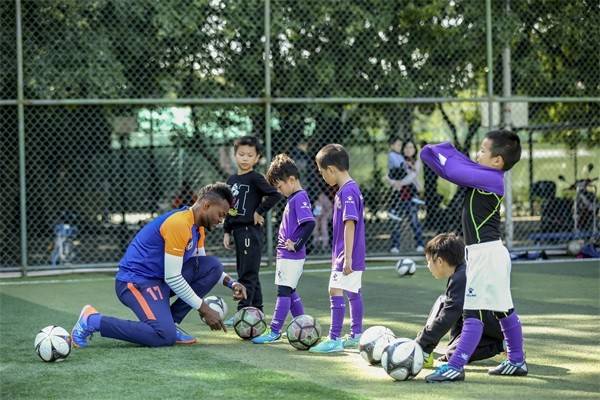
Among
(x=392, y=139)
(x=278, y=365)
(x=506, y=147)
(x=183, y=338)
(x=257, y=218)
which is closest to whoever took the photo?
(x=506, y=147)

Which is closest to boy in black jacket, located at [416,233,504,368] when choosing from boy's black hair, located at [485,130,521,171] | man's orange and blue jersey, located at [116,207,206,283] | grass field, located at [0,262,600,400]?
grass field, located at [0,262,600,400]

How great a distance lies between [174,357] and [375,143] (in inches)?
360

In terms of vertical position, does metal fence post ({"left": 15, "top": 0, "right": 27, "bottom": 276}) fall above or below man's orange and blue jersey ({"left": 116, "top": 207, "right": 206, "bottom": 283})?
above

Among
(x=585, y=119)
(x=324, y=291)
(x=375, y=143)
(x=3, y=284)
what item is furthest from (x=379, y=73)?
(x=3, y=284)

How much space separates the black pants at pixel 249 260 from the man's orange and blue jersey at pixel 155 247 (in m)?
1.06

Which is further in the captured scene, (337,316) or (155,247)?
(155,247)

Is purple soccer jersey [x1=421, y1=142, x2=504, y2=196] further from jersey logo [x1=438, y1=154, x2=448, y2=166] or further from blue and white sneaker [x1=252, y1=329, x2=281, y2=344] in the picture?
blue and white sneaker [x1=252, y1=329, x2=281, y2=344]

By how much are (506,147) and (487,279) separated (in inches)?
33.0

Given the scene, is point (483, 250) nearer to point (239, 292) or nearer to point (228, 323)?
point (239, 292)

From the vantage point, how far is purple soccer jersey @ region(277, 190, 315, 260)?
299 inches

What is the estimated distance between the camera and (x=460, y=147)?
53.1 feet

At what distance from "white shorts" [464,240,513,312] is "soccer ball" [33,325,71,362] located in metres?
2.68

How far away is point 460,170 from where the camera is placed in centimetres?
607

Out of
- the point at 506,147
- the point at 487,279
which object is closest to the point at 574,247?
the point at 506,147
